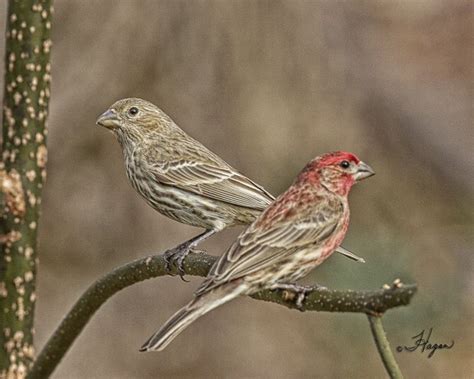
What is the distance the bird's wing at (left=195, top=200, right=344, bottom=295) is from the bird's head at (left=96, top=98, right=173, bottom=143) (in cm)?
218

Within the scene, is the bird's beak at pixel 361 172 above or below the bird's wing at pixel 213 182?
above

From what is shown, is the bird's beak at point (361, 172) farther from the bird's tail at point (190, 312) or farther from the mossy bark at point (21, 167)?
the mossy bark at point (21, 167)

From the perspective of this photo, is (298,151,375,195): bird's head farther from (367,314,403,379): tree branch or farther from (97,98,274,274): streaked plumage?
(97,98,274,274): streaked plumage

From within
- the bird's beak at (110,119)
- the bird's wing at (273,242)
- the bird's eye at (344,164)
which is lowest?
the bird's wing at (273,242)

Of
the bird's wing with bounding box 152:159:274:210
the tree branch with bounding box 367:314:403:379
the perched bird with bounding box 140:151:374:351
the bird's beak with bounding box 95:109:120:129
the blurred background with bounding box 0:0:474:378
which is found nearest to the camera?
the tree branch with bounding box 367:314:403:379

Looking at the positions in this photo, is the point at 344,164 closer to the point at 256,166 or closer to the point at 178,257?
the point at 178,257

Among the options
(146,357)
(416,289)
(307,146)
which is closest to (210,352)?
(146,357)

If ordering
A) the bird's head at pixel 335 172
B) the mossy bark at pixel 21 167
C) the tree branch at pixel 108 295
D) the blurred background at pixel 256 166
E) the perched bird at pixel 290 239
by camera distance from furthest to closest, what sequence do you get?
the blurred background at pixel 256 166, the mossy bark at pixel 21 167, the bird's head at pixel 335 172, the tree branch at pixel 108 295, the perched bird at pixel 290 239

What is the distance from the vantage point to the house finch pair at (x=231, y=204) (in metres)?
3.72

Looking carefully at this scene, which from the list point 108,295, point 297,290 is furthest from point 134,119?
point 297,290

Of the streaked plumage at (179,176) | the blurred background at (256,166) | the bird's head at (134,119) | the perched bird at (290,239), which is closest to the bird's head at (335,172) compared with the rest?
the perched bird at (290,239)

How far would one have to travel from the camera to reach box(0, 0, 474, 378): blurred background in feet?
32.8

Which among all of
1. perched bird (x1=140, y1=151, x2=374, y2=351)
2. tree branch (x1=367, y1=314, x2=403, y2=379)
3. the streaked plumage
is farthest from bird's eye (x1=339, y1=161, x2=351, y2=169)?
the streaked plumage

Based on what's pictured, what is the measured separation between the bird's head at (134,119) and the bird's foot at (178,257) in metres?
0.95
